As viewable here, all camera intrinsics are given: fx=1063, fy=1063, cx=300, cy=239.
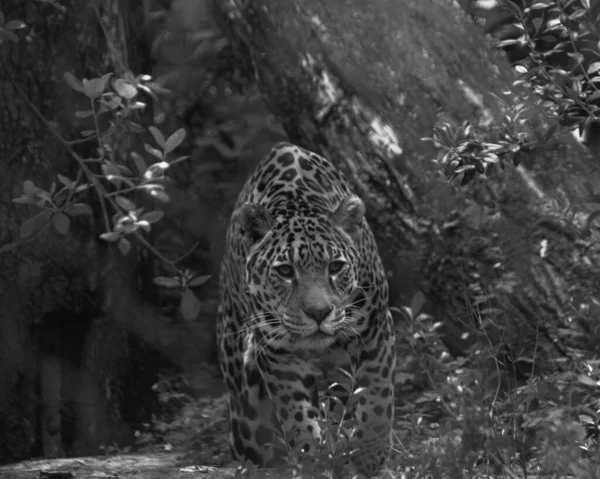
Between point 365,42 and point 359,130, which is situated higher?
point 365,42

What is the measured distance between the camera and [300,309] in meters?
5.63

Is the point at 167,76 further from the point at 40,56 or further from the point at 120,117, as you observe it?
the point at 120,117

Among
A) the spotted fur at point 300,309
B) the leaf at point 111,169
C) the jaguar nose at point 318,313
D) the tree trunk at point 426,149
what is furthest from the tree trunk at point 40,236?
the jaguar nose at point 318,313

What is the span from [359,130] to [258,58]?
104 centimetres

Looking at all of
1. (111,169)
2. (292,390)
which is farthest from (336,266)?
(111,169)

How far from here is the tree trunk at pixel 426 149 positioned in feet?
20.8

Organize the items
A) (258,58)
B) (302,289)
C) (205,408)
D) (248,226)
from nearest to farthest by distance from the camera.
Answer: (302,289) < (248,226) < (258,58) < (205,408)

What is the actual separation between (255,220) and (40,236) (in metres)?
2.02

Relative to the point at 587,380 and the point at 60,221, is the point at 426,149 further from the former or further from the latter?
the point at 587,380

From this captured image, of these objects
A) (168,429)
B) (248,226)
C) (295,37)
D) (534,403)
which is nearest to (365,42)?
(295,37)

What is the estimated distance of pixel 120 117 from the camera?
5.78 metres

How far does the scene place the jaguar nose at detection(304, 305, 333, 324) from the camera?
5.57 metres

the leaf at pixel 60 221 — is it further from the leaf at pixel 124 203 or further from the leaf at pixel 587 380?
the leaf at pixel 587 380

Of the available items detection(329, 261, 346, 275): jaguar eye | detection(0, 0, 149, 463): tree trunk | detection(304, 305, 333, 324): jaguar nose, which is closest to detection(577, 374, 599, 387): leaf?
detection(304, 305, 333, 324): jaguar nose
